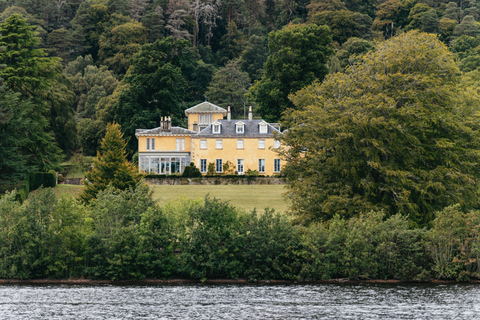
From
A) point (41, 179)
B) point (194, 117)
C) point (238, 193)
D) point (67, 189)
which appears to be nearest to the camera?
point (41, 179)

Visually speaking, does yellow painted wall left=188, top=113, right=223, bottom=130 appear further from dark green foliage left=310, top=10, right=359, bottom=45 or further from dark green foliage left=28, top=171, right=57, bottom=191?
dark green foliage left=310, top=10, right=359, bottom=45

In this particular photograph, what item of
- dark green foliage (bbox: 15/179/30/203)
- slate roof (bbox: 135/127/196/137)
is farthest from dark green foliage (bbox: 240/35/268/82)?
dark green foliage (bbox: 15/179/30/203)

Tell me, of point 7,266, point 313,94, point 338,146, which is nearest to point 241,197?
point 313,94

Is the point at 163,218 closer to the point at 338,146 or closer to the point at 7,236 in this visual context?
the point at 7,236

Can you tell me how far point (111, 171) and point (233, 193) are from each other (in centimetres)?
1550

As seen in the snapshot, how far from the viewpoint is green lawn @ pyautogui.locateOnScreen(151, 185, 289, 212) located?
→ 1881 inches

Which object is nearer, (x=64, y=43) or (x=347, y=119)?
(x=347, y=119)

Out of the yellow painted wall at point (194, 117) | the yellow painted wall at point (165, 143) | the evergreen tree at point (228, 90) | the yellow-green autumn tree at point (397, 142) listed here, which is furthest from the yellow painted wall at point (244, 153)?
the evergreen tree at point (228, 90)

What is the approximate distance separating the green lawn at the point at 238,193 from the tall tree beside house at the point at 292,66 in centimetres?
2040

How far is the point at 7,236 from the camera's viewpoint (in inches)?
1251

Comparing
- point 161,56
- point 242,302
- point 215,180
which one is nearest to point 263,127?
point 215,180

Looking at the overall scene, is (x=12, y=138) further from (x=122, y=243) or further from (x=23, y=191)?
(x=122, y=243)

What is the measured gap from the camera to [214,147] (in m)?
68.2

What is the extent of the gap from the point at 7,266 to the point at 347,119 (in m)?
17.3
